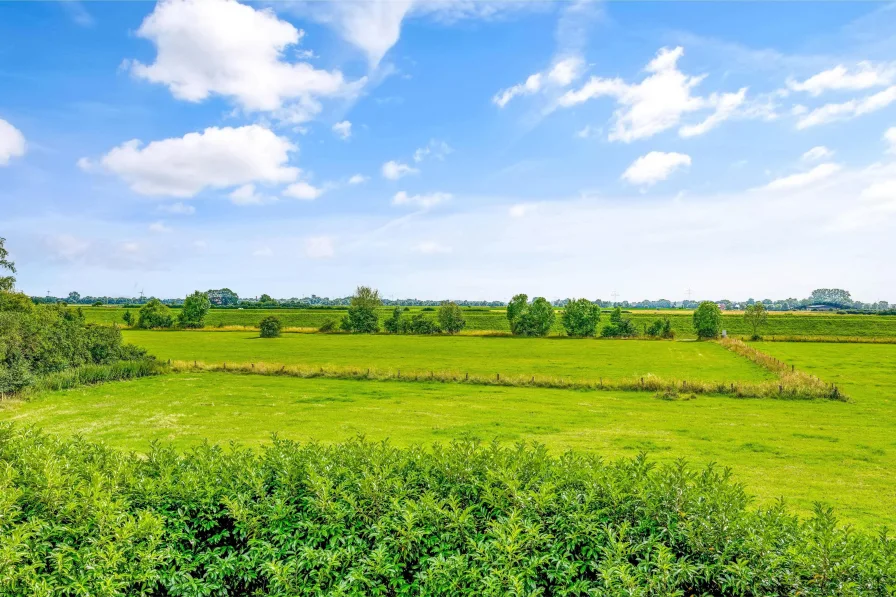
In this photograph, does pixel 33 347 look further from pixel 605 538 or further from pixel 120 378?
pixel 605 538

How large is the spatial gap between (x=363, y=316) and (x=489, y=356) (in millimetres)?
49811

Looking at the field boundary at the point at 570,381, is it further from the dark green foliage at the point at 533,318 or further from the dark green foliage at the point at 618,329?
the dark green foliage at the point at 618,329

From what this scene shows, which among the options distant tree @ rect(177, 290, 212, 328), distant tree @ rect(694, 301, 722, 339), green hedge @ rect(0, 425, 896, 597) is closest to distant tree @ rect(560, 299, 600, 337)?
distant tree @ rect(694, 301, 722, 339)

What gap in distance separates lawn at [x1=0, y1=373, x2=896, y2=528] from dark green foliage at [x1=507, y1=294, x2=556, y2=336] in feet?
209

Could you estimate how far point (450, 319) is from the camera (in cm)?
10350

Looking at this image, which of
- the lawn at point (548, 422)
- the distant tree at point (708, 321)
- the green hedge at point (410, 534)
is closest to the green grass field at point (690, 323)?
the distant tree at point (708, 321)

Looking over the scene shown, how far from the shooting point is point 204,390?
3369 cm

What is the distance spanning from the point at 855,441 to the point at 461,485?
25.5 metres

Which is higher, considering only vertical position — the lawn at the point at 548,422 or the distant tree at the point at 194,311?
the distant tree at the point at 194,311

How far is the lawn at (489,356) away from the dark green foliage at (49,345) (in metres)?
13.5

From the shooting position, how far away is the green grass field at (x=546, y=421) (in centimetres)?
1728

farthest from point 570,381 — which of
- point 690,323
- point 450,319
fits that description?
point 690,323

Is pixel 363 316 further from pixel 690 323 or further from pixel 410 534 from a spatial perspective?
pixel 410 534

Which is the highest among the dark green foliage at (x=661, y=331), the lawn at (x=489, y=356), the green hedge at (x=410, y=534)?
the green hedge at (x=410, y=534)
